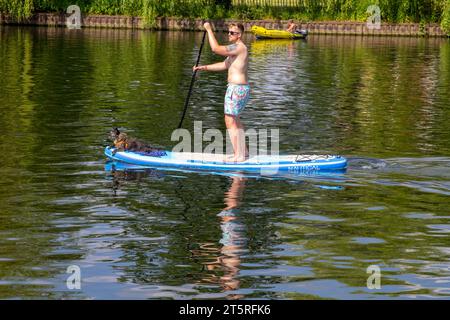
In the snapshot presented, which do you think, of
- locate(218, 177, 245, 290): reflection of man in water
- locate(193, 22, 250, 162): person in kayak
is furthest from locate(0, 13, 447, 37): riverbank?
locate(218, 177, 245, 290): reflection of man in water

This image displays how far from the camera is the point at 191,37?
6159 cm

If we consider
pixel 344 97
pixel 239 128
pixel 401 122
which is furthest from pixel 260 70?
pixel 239 128

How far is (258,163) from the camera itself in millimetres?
19484

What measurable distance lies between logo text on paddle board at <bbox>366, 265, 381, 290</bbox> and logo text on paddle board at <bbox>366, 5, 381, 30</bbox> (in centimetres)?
5590

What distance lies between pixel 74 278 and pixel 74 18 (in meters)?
57.3

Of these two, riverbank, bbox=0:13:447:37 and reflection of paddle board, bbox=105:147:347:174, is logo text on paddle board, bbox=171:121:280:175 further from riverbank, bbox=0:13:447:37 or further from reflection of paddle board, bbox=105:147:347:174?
riverbank, bbox=0:13:447:37

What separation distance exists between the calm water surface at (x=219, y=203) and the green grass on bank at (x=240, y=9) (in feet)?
105

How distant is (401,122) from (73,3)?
45691 millimetres

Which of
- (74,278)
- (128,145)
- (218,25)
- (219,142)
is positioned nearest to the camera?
(74,278)

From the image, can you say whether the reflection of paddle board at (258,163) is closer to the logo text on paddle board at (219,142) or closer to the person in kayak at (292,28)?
the logo text on paddle board at (219,142)

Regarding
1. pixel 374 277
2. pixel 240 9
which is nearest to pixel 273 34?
pixel 240 9

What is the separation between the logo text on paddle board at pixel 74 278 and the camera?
12.1 metres

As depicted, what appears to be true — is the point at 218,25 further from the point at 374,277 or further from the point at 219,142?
the point at 374,277
